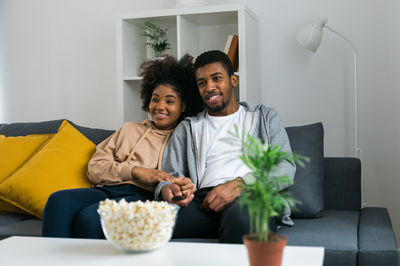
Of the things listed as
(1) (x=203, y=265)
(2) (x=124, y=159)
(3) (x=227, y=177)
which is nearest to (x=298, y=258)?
(1) (x=203, y=265)

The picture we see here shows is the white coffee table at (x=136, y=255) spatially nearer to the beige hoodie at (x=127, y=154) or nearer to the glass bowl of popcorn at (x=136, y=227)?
the glass bowl of popcorn at (x=136, y=227)

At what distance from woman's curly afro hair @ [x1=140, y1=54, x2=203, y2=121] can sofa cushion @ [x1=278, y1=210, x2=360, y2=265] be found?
0.75 meters

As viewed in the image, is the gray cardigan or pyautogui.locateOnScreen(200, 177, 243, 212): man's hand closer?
pyautogui.locateOnScreen(200, 177, 243, 212): man's hand

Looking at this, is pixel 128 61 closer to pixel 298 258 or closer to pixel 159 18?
pixel 159 18

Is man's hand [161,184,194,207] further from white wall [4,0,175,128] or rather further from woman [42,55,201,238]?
white wall [4,0,175,128]

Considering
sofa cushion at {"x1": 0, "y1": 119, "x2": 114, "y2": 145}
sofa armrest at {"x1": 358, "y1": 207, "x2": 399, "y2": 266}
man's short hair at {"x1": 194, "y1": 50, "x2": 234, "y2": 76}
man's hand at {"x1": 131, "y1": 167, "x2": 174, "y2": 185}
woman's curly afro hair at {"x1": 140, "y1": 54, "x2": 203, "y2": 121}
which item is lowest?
sofa armrest at {"x1": 358, "y1": 207, "x2": 399, "y2": 266}

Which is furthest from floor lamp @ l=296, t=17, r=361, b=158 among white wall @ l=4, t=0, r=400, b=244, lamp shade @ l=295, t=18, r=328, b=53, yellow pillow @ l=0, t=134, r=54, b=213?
yellow pillow @ l=0, t=134, r=54, b=213

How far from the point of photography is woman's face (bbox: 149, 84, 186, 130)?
92.2 inches

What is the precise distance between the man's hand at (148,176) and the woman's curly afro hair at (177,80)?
42cm

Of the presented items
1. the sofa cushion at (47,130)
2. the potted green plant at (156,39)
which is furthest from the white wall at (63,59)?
the sofa cushion at (47,130)

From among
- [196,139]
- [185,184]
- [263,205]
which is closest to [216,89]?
[196,139]

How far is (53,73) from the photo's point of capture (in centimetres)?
352

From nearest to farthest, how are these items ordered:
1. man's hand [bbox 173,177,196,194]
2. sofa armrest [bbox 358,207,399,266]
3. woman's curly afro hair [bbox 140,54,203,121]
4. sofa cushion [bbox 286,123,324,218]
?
sofa armrest [bbox 358,207,399,266], man's hand [bbox 173,177,196,194], sofa cushion [bbox 286,123,324,218], woman's curly afro hair [bbox 140,54,203,121]

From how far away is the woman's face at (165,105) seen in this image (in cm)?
234
